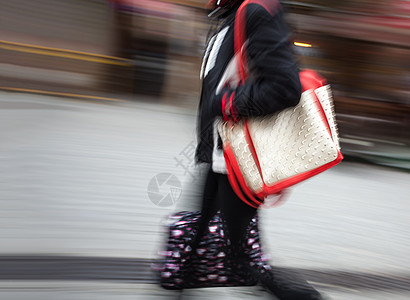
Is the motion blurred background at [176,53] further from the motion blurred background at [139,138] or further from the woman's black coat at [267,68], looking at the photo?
the woman's black coat at [267,68]

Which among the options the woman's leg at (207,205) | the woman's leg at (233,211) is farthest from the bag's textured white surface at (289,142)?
the woman's leg at (207,205)

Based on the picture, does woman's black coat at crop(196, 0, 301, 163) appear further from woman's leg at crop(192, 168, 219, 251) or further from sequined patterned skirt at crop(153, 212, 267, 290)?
sequined patterned skirt at crop(153, 212, 267, 290)

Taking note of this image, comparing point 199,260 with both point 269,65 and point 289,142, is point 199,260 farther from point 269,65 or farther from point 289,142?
point 269,65

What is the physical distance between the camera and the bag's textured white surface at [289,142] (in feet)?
4.74

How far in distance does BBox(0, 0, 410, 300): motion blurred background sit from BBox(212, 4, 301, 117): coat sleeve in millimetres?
224

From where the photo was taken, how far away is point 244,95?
58.1 inches

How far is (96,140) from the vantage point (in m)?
5.63

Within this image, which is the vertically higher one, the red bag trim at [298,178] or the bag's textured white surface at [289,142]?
the bag's textured white surface at [289,142]

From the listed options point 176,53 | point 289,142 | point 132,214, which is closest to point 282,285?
point 289,142

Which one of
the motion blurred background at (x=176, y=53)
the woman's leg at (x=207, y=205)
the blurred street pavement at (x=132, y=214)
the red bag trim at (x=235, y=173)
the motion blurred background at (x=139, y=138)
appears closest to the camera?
the red bag trim at (x=235, y=173)

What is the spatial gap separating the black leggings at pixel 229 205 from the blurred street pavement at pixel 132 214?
97 millimetres

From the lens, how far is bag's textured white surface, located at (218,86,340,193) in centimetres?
144

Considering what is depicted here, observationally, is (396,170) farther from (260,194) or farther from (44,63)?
(44,63)

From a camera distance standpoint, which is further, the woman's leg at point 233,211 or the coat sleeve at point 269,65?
the woman's leg at point 233,211
